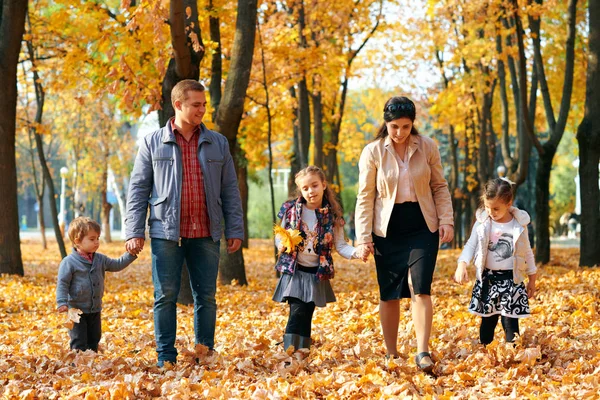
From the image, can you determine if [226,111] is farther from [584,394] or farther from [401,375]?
[584,394]

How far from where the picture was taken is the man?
6094 mm

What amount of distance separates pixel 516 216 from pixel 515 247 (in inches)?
10.3

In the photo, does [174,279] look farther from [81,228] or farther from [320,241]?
[320,241]

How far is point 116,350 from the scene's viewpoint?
7.54 m

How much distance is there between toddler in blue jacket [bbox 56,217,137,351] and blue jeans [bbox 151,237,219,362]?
1.69ft

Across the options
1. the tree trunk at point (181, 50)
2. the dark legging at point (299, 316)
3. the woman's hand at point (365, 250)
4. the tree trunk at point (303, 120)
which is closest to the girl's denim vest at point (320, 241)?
the dark legging at point (299, 316)

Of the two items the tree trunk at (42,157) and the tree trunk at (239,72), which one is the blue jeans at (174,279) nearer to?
the tree trunk at (239,72)

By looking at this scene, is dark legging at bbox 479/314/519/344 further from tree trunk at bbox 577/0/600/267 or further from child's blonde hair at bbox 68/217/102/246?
tree trunk at bbox 577/0/600/267

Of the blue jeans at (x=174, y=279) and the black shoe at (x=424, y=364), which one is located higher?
the blue jeans at (x=174, y=279)

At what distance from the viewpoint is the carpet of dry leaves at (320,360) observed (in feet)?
17.3

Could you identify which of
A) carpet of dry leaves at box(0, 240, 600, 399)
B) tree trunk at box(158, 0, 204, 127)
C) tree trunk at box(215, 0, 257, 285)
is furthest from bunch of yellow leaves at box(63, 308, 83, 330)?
tree trunk at box(215, 0, 257, 285)

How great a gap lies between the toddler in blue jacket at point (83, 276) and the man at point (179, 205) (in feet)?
1.79

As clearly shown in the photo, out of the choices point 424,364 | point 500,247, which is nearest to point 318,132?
point 500,247

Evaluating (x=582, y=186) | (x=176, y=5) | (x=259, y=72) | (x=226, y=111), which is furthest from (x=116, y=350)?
(x=259, y=72)
